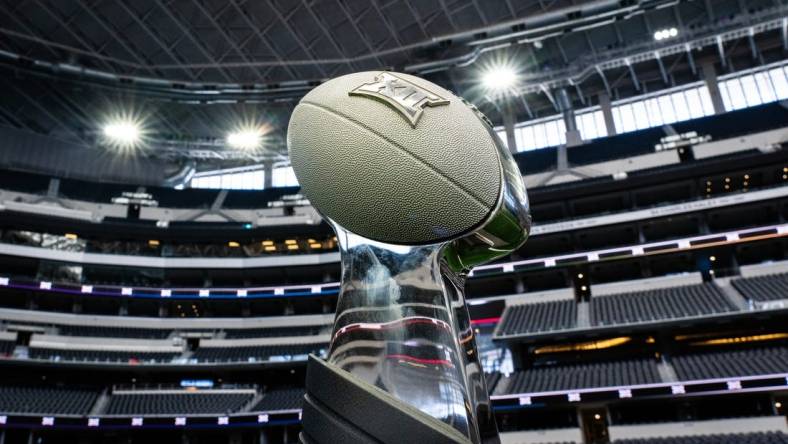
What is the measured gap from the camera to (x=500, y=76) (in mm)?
31281

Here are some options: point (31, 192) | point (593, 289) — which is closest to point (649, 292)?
point (593, 289)

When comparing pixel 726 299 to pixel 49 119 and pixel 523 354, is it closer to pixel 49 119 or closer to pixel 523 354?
pixel 523 354

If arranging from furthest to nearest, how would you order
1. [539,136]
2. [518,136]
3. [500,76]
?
[518,136]
[539,136]
[500,76]

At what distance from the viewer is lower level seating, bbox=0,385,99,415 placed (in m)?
23.7

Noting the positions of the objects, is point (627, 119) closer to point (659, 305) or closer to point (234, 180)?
point (659, 305)

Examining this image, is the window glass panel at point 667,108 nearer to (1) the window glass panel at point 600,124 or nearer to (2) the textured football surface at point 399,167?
(1) the window glass panel at point 600,124

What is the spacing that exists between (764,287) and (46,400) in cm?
3209

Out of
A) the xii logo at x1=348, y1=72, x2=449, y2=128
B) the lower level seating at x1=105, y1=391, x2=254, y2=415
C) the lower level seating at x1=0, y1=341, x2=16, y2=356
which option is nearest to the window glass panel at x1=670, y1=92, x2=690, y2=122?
the lower level seating at x1=105, y1=391, x2=254, y2=415

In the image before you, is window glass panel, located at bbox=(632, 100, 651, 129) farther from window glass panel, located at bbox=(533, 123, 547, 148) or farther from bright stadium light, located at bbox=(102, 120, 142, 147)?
bright stadium light, located at bbox=(102, 120, 142, 147)

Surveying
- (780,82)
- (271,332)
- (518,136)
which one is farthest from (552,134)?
(271,332)

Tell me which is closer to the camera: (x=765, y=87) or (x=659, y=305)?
(x=659, y=305)

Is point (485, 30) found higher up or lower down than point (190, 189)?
higher up

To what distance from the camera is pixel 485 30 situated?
90.2 ft

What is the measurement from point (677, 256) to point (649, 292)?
278 centimetres
